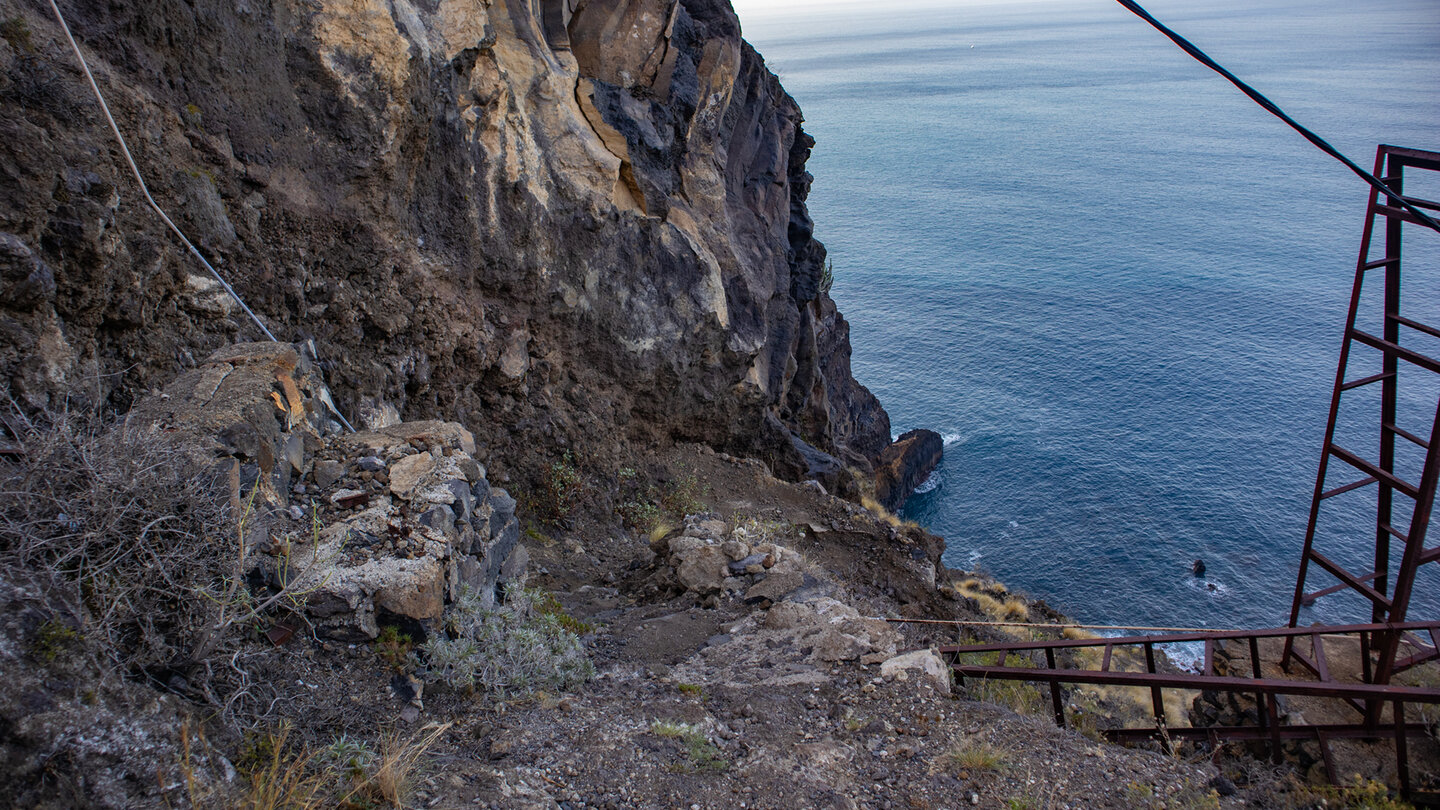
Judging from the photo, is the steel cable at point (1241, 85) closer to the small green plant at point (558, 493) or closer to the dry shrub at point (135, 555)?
the dry shrub at point (135, 555)

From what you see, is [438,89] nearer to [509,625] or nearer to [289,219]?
[289,219]

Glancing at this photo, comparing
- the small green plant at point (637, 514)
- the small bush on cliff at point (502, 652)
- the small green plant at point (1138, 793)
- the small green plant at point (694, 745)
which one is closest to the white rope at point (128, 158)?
the small bush on cliff at point (502, 652)

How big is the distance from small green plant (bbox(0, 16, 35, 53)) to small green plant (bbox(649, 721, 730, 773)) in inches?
335

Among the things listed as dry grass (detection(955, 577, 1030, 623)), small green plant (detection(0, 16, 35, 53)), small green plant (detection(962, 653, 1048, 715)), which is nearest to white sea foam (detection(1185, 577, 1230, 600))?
dry grass (detection(955, 577, 1030, 623))

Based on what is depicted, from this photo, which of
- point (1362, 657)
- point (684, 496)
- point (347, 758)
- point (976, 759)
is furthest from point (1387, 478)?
point (347, 758)

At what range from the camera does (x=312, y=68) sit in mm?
10258

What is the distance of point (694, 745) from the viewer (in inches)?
240

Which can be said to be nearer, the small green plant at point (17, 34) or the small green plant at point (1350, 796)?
the small green plant at point (17, 34)

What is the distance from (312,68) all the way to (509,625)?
789 cm

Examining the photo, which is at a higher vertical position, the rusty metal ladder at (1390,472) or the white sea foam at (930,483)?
the rusty metal ladder at (1390,472)

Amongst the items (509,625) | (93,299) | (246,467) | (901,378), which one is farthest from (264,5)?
(901,378)

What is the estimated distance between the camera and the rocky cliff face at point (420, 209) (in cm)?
748

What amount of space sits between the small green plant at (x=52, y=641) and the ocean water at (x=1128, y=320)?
25897mm

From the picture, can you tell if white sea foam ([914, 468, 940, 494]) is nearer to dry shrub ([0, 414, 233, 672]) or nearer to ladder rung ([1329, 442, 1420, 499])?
ladder rung ([1329, 442, 1420, 499])
